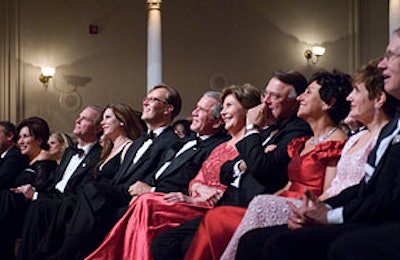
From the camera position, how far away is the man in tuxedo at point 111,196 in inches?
192

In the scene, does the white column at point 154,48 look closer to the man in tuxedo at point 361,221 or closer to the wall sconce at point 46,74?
the wall sconce at point 46,74

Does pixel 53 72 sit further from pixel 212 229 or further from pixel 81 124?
pixel 212 229

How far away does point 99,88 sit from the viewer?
1122 centimetres

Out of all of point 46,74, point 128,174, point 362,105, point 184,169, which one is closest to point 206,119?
point 184,169

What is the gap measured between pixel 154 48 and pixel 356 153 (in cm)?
685

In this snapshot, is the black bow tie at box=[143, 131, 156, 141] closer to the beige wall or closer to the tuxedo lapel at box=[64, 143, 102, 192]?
the tuxedo lapel at box=[64, 143, 102, 192]

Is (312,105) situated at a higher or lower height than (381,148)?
higher

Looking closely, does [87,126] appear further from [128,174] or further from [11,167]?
[128,174]

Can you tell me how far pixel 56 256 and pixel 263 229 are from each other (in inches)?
81.9

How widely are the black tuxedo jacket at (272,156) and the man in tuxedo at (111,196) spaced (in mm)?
1117

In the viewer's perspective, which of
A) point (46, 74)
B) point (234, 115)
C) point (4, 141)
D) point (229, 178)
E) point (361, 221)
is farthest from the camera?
point (46, 74)

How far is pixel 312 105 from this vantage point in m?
3.91

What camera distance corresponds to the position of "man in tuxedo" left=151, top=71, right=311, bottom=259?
3996 millimetres

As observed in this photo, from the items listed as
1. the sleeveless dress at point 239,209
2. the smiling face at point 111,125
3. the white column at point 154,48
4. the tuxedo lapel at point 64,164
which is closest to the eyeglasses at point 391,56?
the sleeveless dress at point 239,209
